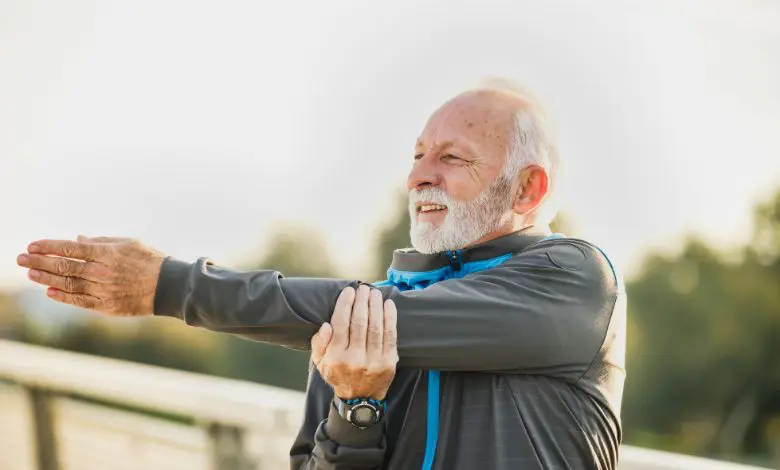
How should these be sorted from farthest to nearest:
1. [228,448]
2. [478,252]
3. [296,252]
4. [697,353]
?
[697,353], [296,252], [228,448], [478,252]

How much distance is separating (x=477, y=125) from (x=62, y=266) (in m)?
0.81

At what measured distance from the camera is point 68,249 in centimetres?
139

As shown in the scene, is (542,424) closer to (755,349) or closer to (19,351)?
(19,351)

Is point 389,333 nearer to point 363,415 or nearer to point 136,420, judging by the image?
point 363,415

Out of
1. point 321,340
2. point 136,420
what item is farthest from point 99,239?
point 136,420

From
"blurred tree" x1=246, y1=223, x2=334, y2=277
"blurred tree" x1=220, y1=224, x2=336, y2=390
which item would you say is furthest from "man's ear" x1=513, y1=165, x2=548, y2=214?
"blurred tree" x1=220, y1=224, x2=336, y2=390

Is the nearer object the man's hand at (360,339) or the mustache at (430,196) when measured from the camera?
the man's hand at (360,339)

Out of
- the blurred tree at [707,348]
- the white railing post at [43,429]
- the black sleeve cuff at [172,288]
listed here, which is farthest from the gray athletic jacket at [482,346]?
the blurred tree at [707,348]

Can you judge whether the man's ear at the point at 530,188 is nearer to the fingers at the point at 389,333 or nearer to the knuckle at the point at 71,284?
the fingers at the point at 389,333

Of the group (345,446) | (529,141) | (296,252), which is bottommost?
(296,252)

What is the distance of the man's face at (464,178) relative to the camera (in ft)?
5.49

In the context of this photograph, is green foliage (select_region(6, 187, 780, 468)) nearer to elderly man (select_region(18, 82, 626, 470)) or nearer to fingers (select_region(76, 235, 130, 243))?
elderly man (select_region(18, 82, 626, 470))

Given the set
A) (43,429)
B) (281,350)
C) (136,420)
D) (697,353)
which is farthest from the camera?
(697,353)

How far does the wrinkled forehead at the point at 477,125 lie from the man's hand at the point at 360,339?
0.41 m
